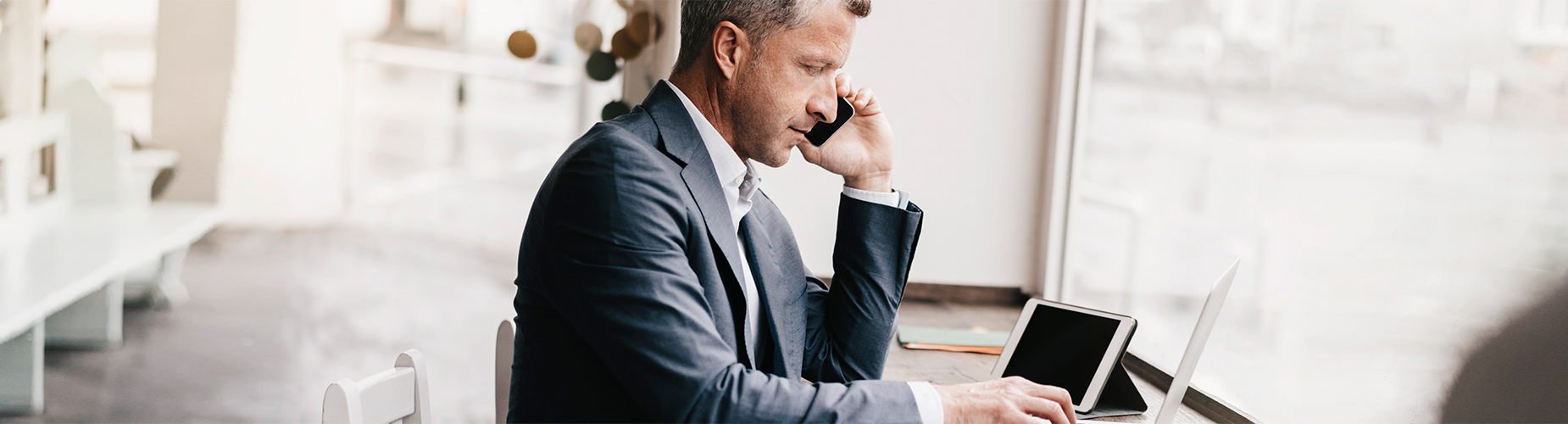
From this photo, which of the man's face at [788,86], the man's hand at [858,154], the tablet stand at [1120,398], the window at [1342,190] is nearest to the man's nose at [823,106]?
the man's face at [788,86]

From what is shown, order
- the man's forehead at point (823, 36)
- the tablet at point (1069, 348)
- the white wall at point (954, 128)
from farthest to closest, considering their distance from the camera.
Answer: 1. the white wall at point (954, 128)
2. the tablet at point (1069, 348)
3. the man's forehead at point (823, 36)

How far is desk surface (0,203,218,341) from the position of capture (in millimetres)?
2293

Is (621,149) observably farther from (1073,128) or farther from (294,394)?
(294,394)

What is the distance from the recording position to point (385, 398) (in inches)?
44.8

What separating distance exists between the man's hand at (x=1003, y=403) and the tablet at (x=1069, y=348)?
0.30m

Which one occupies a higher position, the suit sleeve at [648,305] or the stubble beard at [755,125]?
the stubble beard at [755,125]

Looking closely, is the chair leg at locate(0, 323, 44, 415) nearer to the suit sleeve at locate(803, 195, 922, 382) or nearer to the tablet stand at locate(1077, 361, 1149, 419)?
the suit sleeve at locate(803, 195, 922, 382)

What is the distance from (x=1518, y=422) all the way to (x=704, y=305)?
0.84m

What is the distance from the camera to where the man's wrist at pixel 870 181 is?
54.6 inches

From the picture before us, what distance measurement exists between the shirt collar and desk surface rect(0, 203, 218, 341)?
2090 millimetres

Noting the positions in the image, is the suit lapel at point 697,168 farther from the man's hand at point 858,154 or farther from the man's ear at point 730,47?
the man's hand at point 858,154

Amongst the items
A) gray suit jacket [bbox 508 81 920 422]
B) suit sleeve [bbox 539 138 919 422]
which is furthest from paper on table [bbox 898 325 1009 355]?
suit sleeve [bbox 539 138 919 422]

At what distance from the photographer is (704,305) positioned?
3.06 ft

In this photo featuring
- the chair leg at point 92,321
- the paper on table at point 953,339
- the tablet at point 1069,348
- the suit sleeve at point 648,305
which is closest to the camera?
the suit sleeve at point 648,305
